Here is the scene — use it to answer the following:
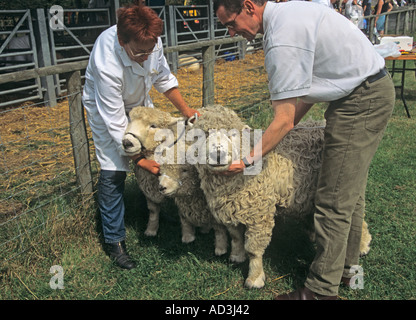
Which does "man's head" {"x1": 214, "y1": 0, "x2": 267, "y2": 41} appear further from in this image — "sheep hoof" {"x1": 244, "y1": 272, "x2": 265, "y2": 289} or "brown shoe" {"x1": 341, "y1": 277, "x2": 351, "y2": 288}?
"brown shoe" {"x1": 341, "y1": 277, "x2": 351, "y2": 288}

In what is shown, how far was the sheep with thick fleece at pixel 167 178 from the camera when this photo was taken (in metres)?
3.11

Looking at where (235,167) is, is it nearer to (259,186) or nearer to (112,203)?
(259,186)

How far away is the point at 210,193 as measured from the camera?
3.01 metres

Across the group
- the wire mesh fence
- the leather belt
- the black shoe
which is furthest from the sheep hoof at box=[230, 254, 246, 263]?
the leather belt

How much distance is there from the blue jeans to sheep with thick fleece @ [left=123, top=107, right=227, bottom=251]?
1.04ft

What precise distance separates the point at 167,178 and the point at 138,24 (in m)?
1.14

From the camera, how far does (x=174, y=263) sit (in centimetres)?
340

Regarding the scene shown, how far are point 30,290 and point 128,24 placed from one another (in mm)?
2073

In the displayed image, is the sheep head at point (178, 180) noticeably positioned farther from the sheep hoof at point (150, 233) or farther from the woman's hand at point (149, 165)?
the sheep hoof at point (150, 233)

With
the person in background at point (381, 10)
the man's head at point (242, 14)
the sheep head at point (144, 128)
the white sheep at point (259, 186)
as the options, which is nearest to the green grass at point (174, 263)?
the white sheep at point (259, 186)

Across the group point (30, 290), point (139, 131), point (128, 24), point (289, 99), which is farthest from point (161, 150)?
point (30, 290)

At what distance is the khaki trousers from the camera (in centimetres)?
250

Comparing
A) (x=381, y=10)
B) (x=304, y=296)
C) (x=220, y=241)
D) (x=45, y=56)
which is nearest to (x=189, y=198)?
(x=220, y=241)

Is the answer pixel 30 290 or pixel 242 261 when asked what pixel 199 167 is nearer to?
pixel 242 261
